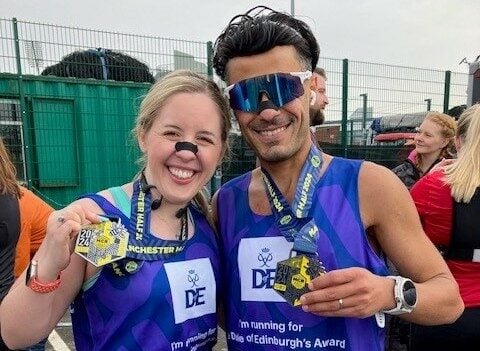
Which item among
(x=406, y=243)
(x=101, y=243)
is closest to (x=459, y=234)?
(x=406, y=243)

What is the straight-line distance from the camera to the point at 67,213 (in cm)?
128

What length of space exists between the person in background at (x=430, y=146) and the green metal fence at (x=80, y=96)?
7.33 ft

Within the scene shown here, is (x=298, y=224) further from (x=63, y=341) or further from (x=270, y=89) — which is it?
(x=63, y=341)

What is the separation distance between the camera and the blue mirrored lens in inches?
61.5

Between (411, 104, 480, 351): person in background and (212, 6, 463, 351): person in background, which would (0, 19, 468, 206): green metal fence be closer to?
(411, 104, 480, 351): person in background

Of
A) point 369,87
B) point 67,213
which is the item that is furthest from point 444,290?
point 369,87

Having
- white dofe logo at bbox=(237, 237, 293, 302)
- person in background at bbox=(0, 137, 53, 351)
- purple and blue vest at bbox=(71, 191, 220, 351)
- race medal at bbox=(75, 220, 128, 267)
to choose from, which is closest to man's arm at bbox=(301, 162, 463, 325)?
white dofe logo at bbox=(237, 237, 293, 302)

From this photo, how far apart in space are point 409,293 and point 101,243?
95cm

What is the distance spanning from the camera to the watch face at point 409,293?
137 cm

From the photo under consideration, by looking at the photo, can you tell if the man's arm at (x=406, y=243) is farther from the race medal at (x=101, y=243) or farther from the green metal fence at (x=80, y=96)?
the green metal fence at (x=80, y=96)

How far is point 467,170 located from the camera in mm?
2391

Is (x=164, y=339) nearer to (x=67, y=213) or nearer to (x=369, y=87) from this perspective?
(x=67, y=213)

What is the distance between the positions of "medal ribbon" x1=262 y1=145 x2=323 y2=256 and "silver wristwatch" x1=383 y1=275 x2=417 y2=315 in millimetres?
276

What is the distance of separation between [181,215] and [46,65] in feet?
17.1
